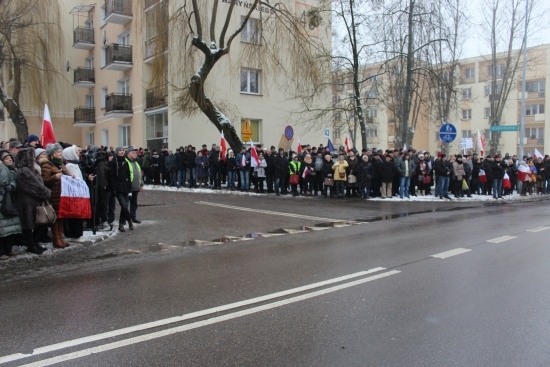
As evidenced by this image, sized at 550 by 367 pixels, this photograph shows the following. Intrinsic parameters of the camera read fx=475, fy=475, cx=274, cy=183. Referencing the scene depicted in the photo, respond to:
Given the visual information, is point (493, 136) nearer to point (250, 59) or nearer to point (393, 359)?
point (250, 59)

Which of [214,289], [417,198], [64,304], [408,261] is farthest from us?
[417,198]

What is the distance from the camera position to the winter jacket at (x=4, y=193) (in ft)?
24.9

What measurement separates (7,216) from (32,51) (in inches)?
715

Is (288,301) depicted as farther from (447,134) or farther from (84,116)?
(84,116)

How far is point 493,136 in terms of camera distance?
36.2m

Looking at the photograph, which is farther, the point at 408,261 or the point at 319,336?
the point at 408,261

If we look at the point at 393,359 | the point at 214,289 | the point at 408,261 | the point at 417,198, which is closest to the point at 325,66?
the point at 417,198

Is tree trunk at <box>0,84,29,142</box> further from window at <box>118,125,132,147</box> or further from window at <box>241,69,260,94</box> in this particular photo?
window at <box>241,69,260,94</box>

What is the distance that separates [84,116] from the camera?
1405 inches

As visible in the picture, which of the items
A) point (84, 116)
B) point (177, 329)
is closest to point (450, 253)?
point (177, 329)

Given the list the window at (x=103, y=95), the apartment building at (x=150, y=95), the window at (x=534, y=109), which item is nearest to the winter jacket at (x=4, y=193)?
the apartment building at (x=150, y=95)

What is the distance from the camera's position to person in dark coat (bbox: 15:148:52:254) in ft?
26.2

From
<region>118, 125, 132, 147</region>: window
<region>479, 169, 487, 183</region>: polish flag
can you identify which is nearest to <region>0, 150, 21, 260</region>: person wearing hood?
<region>479, 169, 487, 183</region>: polish flag

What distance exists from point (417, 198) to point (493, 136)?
2143 cm
